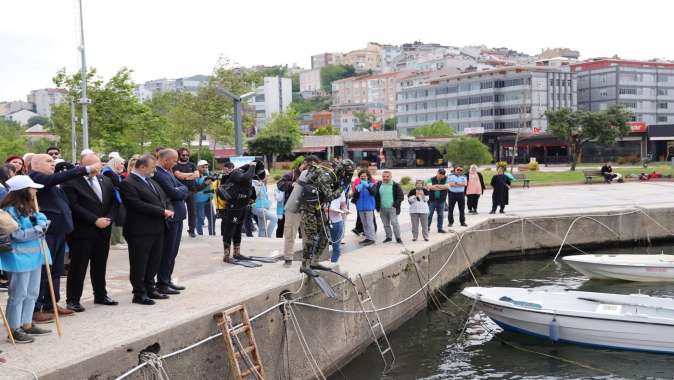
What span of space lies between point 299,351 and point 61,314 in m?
3.20

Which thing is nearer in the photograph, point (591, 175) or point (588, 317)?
point (588, 317)

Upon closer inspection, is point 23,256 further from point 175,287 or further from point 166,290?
point 175,287

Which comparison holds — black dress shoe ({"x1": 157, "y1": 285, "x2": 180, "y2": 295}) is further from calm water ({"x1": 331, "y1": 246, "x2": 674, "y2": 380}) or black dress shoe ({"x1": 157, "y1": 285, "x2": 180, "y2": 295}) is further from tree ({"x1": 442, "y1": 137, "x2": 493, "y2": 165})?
tree ({"x1": 442, "y1": 137, "x2": 493, "y2": 165})

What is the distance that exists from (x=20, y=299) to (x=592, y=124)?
5920 centimetres

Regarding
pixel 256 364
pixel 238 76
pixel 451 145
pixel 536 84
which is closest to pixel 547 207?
pixel 256 364

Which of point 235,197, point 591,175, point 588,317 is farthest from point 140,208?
point 591,175

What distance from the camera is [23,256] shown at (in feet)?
22.2

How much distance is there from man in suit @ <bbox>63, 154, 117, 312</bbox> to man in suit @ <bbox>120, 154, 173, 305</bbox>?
0.26 m

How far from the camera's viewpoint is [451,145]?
50.3 metres

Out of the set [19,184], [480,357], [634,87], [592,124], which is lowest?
[480,357]

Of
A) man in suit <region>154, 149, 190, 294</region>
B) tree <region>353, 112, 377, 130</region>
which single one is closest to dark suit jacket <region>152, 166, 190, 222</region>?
man in suit <region>154, 149, 190, 294</region>

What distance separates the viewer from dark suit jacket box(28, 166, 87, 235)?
7488 mm

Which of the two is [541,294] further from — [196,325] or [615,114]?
[615,114]

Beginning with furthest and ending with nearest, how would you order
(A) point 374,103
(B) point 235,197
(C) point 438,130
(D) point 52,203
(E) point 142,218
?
(A) point 374,103 → (C) point 438,130 → (B) point 235,197 → (E) point 142,218 → (D) point 52,203
